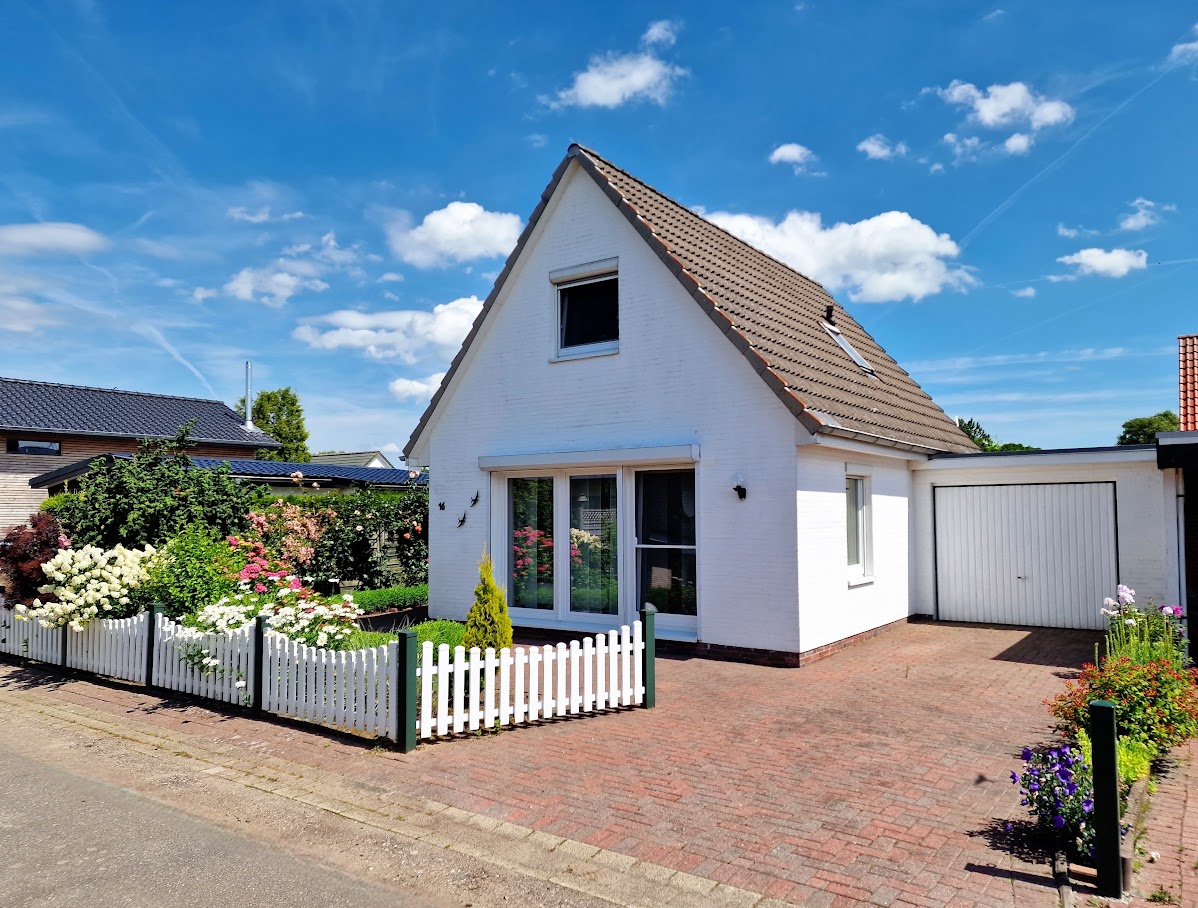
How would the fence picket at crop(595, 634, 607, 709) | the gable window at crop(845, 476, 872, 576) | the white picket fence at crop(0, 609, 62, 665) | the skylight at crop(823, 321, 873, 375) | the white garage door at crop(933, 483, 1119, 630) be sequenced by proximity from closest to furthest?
the fence picket at crop(595, 634, 607, 709)
the white picket fence at crop(0, 609, 62, 665)
the gable window at crop(845, 476, 872, 576)
the white garage door at crop(933, 483, 1119, 630)
the skylight at crop(823, 321, 873, 375)

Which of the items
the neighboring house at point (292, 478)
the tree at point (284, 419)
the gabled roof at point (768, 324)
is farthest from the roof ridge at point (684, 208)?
the tree at point (284, 419)

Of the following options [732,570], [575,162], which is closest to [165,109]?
[575,162]

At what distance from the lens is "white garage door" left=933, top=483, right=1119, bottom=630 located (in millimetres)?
13047

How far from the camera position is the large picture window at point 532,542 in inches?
506

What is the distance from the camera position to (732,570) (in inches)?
428

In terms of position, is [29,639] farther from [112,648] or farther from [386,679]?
[386,679]

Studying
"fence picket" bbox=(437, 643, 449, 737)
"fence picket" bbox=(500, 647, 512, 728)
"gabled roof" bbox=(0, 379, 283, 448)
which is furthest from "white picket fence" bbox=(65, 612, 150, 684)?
"gabled roof" bbox=(0, 379, 283, 448)

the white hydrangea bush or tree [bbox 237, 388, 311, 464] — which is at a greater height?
tree [bbox 237, 388, 311, 464]

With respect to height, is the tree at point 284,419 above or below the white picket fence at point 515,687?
above

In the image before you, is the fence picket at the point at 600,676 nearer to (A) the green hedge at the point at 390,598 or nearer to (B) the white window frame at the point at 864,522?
(B) the white window frame at the point at 864,522

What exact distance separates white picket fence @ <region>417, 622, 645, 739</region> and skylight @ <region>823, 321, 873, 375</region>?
8.97 metres

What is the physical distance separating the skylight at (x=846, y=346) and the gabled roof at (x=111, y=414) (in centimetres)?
2426

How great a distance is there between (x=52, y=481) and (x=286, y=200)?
9814mm

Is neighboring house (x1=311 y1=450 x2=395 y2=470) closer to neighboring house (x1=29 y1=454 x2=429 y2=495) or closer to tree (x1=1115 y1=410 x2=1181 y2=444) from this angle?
neighboring house (x1=29 y1=454 x2=429 y2=495)
